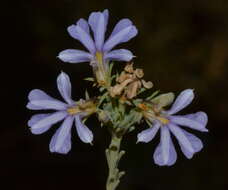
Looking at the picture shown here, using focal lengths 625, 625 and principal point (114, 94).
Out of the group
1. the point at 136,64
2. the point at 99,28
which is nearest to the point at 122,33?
the point at 99,28

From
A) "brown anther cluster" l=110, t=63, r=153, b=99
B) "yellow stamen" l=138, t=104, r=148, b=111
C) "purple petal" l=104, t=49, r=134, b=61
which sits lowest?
"yellow stamen" l=138, t=104, r=148, b=111

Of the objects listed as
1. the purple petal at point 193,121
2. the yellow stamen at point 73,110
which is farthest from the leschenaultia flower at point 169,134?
the yellow stamen at point 73,110

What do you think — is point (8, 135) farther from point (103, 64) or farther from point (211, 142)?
point (103, 64)

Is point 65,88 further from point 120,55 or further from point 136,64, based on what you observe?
point 136,64

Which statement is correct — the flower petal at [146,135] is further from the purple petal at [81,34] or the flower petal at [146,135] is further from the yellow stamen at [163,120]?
the purple petal at [81,34]

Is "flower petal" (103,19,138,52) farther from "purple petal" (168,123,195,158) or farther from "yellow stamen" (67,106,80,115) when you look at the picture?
"purple petal" (168,123,195,158)

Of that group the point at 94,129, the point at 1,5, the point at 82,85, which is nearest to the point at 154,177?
the point at 94,129

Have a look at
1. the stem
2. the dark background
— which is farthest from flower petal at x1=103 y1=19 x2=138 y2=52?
the dark background
